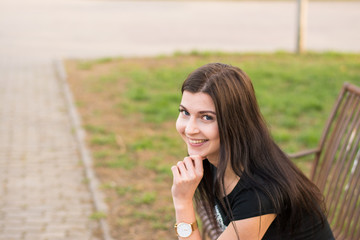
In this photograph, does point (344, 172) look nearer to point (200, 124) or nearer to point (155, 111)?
point (200, 124)

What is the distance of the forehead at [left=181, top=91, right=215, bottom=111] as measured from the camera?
7.17ft

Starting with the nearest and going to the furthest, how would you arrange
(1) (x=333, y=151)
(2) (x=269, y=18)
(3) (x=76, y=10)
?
(1) (x=333, y=151)
(2) (x=269, y=18)
(3) (x=76, y=10)

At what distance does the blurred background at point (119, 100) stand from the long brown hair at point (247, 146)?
6.24 ft

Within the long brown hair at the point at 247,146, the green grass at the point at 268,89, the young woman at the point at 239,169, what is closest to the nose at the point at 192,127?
the young woman at the point at 239,169

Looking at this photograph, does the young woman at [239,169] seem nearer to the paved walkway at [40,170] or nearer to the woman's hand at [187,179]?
the woman's hand at [187,179]

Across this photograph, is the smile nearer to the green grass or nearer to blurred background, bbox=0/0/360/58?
the green grass

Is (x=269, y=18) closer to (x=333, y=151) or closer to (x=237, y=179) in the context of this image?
(x=333, y=151)

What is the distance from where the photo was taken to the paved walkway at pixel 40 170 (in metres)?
4.12

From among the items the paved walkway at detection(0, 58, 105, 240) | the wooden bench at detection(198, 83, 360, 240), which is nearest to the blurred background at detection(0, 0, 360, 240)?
the paved walkway at detection(0, 58, 105, 240)

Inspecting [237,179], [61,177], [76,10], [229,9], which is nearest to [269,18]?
→ [229,9]

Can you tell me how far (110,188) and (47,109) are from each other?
2.93 meters

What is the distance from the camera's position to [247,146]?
2211mm

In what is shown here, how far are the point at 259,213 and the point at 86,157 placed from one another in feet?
11.9

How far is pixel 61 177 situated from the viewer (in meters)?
5.10
